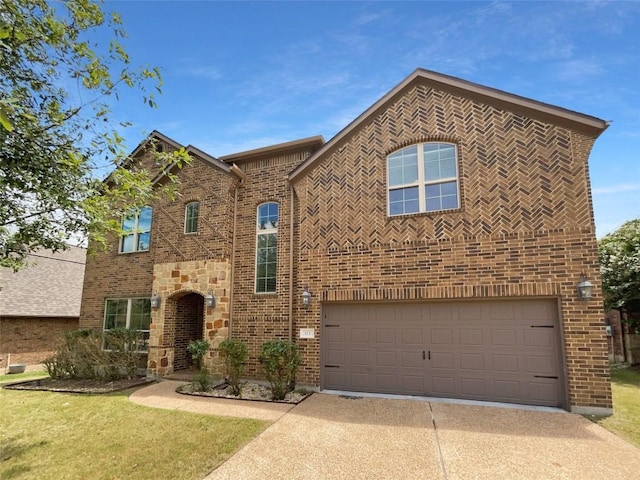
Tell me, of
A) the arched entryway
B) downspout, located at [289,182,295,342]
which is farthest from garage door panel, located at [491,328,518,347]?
the arched entryway

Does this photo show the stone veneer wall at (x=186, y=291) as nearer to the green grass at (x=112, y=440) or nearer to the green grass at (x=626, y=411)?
the green grass at (x=112, y=440)

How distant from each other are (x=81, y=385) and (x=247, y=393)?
525 cm

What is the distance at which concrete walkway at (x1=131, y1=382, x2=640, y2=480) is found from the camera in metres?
4.42

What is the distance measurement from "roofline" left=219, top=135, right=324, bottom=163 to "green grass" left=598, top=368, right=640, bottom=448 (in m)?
9.10

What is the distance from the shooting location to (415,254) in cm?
815

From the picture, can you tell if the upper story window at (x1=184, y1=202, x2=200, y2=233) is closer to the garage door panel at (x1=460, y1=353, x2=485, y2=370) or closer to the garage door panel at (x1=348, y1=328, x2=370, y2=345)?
the garage door panel at (x1=348, y1=328, x2=370, y2=345)

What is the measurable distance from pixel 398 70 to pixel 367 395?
8.47 meters

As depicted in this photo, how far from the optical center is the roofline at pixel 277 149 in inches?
402

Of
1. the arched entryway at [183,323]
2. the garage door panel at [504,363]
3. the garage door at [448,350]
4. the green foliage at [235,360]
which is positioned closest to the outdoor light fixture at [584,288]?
the garage door at [448,350]

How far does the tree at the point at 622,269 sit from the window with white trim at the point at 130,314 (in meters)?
16.1

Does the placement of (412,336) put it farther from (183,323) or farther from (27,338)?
(27,338)

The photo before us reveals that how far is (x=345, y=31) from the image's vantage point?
8398mm

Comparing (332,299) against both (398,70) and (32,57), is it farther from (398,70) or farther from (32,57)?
(32,57)

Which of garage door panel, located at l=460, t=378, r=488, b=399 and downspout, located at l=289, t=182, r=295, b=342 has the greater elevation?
downspout, located at l=289, t=182, r=295, b=342
